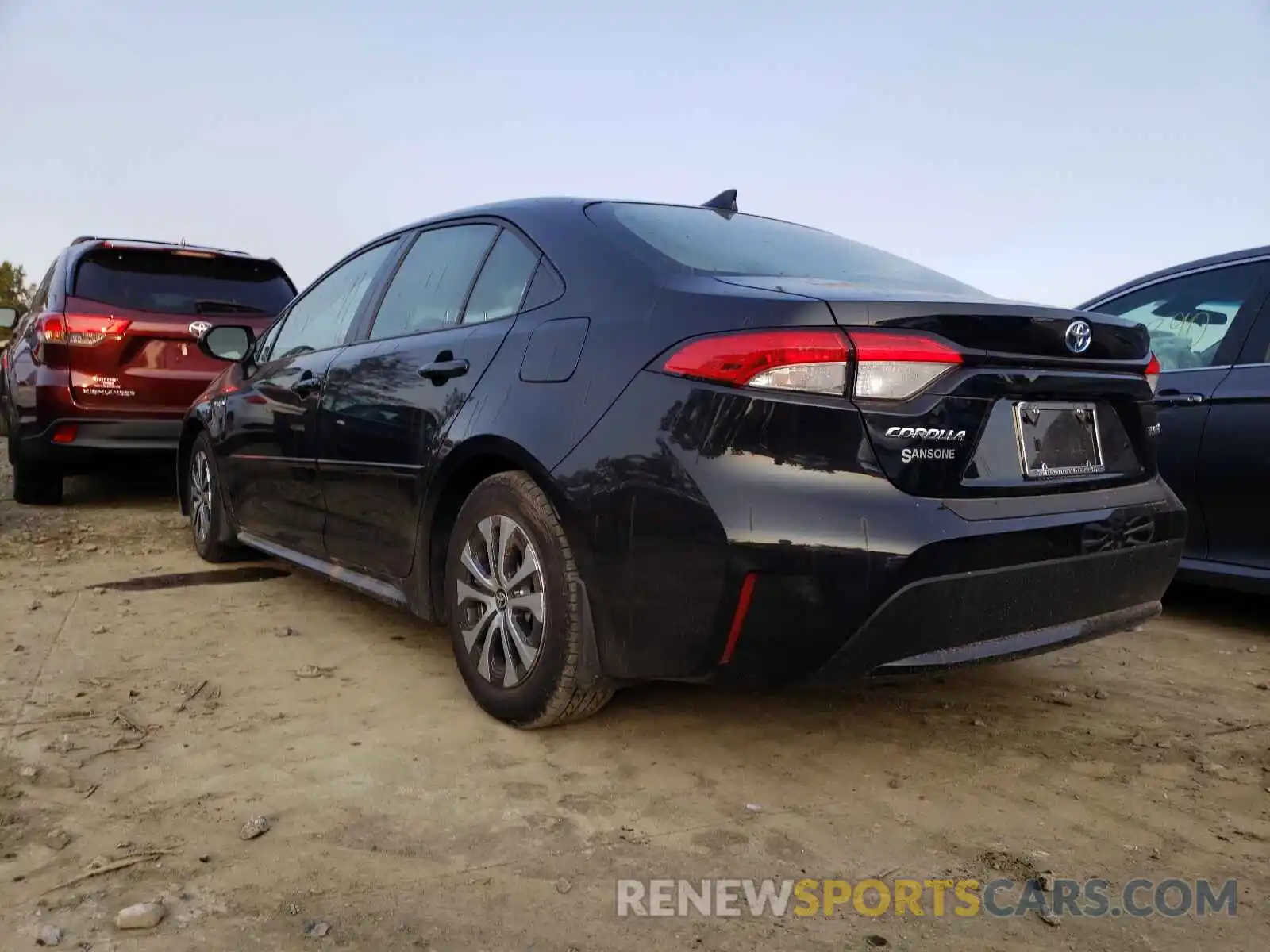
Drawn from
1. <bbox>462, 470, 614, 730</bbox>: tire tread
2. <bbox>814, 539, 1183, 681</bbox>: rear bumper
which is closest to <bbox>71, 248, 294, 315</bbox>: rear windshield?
<bbox>462, 470, 614, 730</bbox>: tire tread

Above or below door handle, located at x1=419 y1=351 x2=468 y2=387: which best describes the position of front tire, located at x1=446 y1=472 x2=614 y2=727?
below

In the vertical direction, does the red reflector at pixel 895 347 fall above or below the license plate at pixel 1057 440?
above

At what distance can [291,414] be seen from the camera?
408 cm

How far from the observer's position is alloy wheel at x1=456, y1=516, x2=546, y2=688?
269 centimetres

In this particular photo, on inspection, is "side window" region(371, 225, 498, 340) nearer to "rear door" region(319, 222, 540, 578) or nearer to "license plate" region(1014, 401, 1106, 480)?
"rear door" region(319, 222, 540, 578)

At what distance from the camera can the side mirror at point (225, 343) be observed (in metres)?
5.06

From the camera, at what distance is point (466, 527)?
2.94 metres

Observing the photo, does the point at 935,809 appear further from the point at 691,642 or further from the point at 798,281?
the point at 798,281

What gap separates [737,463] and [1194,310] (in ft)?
10.1

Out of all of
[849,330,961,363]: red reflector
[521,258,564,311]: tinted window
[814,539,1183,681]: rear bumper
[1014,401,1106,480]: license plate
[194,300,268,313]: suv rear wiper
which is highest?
[194,300,268,313]: suv rear wiper

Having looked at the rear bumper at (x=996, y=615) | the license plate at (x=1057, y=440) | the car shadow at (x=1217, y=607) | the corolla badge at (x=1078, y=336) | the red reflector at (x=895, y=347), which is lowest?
the car shadow at (x=1217, y=607)

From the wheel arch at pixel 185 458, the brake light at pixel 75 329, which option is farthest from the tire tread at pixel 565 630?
the brake light at pixel 75 329

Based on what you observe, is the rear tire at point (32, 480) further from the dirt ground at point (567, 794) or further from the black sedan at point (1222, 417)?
the black sedan at point (1222, 417)

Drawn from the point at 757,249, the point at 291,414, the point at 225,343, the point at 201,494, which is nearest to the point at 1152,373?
the point at 757,249
